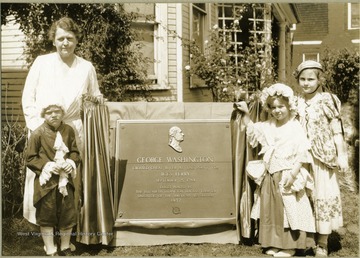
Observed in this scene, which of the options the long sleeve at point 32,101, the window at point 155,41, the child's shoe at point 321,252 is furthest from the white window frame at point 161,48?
the child's shoe at point 321,252

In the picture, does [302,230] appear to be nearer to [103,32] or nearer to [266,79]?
[103,32]

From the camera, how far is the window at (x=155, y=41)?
7.80 meters

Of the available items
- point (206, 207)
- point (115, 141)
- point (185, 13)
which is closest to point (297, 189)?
point (206, 207)

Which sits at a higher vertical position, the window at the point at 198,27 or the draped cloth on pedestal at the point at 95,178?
the window at the point at 198,27

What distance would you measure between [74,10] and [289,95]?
13.0 feet

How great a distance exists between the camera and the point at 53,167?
364 cm

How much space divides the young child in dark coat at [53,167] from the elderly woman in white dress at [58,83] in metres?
0.16

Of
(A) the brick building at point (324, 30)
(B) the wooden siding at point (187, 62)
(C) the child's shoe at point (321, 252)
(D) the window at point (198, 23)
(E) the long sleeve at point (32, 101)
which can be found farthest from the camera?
(A) the brick building at point (324, 30)

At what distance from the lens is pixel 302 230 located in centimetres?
379

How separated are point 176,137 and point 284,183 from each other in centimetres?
115

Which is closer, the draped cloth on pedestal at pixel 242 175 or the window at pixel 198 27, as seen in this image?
the draped cloth on pedestal at pixel 242 175

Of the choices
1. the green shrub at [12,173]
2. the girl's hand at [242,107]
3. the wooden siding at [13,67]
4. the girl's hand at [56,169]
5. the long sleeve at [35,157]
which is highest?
the wooden siding at [13,67]

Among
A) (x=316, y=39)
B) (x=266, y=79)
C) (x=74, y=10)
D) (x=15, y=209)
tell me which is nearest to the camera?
(x=15, y=209)

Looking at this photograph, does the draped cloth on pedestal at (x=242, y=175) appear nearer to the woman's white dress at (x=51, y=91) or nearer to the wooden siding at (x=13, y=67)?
the woman's white dress at (x=51, y=91)
